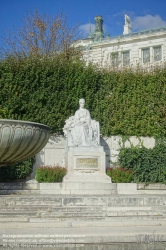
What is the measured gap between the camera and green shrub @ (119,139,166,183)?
48.1 feet

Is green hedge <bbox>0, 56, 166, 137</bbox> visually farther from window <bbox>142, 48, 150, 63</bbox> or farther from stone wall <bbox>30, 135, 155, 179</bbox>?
window <bbox>142, 48, 150, 63</bbox>

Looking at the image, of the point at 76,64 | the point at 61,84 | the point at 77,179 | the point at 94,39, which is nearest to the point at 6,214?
the point at 77,179

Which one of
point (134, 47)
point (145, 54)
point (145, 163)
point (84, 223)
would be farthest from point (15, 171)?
point (134, 47)

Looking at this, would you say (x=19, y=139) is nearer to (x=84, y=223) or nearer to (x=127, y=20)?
(x=84, y=223)

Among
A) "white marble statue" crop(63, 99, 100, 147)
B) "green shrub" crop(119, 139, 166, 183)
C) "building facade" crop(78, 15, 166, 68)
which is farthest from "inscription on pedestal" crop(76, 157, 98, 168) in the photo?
"building facade" crop(78, 15, 166, 68)

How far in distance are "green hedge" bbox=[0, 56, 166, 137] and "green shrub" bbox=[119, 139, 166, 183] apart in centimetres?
130

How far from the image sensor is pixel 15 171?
14133 millimetres

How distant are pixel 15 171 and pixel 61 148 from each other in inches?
95.7

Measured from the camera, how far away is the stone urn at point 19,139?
18.9 feet

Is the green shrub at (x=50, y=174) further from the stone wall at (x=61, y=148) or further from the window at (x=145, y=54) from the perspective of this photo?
the window at (x=145, y=54)

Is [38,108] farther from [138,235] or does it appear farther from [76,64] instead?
[138,235]

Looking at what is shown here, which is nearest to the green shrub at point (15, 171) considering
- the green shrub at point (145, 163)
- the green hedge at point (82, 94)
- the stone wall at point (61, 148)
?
the stone wall at point (61, 148)

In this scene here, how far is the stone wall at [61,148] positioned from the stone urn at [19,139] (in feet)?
28.2

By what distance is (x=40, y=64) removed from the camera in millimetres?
16500
